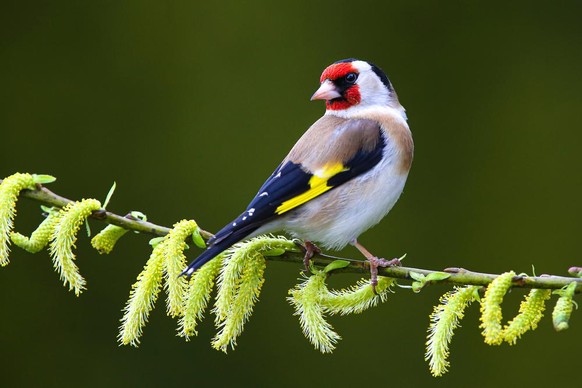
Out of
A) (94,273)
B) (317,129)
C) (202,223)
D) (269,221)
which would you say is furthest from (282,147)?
(269,221)

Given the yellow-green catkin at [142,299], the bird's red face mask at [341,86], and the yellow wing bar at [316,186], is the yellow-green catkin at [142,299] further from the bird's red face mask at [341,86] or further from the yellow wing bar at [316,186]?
the bird's red face mask at [341,86]

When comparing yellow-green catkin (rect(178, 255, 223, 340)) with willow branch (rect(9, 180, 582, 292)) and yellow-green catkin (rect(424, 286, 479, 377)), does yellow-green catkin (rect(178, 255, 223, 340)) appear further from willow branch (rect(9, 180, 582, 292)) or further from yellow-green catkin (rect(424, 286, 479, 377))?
yellow-green catkin (rect(424, 286, 479, 377))

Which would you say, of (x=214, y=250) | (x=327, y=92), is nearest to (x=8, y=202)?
(x=214, y=250)

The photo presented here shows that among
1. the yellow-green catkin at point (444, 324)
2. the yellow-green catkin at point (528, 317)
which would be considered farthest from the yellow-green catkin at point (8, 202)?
the yellow-green catkin at point (528, 317)

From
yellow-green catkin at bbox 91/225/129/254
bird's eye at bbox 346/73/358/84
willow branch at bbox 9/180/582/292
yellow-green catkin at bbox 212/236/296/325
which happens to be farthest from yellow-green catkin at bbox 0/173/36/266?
bird's eye at bbox 346/73/358/84

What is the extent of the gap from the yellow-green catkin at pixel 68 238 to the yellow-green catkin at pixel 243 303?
30cm

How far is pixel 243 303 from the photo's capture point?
5.70 feet

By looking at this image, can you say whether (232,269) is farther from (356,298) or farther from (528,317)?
(528,317)

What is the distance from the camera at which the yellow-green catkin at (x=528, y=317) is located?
1571mm

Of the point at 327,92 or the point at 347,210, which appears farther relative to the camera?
the point at 327,92

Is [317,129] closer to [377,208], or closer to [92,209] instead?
[377,208]

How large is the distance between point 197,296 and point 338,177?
772 mm

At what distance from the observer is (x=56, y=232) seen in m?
1.65

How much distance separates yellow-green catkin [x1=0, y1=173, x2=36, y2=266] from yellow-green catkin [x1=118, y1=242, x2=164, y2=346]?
0.25 meters
